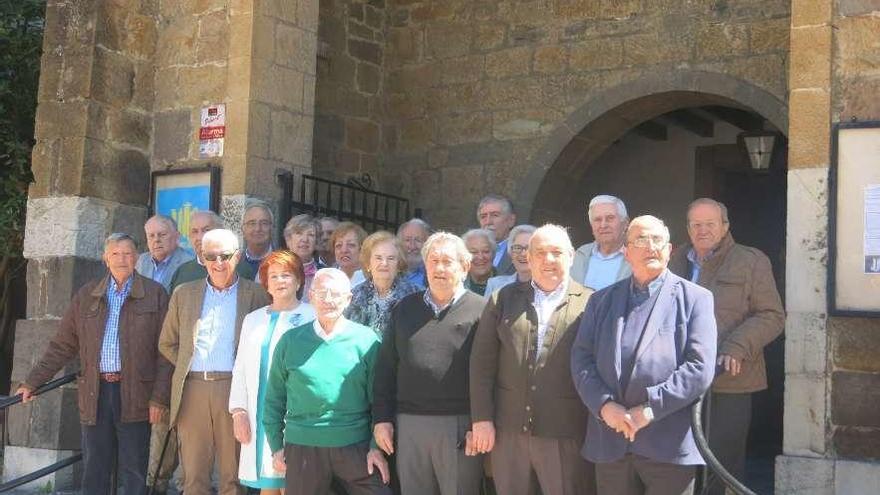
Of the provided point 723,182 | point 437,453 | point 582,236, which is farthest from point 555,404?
point 723,182

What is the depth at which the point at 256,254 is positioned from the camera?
6.61m

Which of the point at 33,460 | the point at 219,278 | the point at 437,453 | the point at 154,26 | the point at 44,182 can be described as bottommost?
the point at 33,460

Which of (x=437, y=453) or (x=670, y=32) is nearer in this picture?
(x=437, y=453)

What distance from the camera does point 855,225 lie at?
5.21 metres

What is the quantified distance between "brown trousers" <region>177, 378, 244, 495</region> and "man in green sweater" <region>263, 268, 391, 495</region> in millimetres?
633

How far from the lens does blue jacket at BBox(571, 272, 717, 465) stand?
413 centimetres

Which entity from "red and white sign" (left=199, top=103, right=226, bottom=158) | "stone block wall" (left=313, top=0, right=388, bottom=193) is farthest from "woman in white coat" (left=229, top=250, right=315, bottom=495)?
"stone block wall" (left=313, top=0, right=388, bottom=193)

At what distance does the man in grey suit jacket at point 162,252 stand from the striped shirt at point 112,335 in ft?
1.37

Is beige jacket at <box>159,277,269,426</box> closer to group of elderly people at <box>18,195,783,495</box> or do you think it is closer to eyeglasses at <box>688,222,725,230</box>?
group of elderly people at <box>18,195,783,495</box>

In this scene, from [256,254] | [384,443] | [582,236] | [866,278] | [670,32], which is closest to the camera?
[384,443]

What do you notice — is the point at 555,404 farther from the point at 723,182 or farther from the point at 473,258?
the point at 723,182

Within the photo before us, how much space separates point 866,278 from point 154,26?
4.91 m

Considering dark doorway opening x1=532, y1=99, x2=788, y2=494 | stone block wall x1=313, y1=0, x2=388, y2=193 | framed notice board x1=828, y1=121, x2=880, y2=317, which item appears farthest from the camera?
dark doorway opening x1=532, y1=99, x2=788, y2=494

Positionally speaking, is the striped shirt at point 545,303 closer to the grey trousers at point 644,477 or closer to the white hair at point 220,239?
the grey trousers at point 644,477
